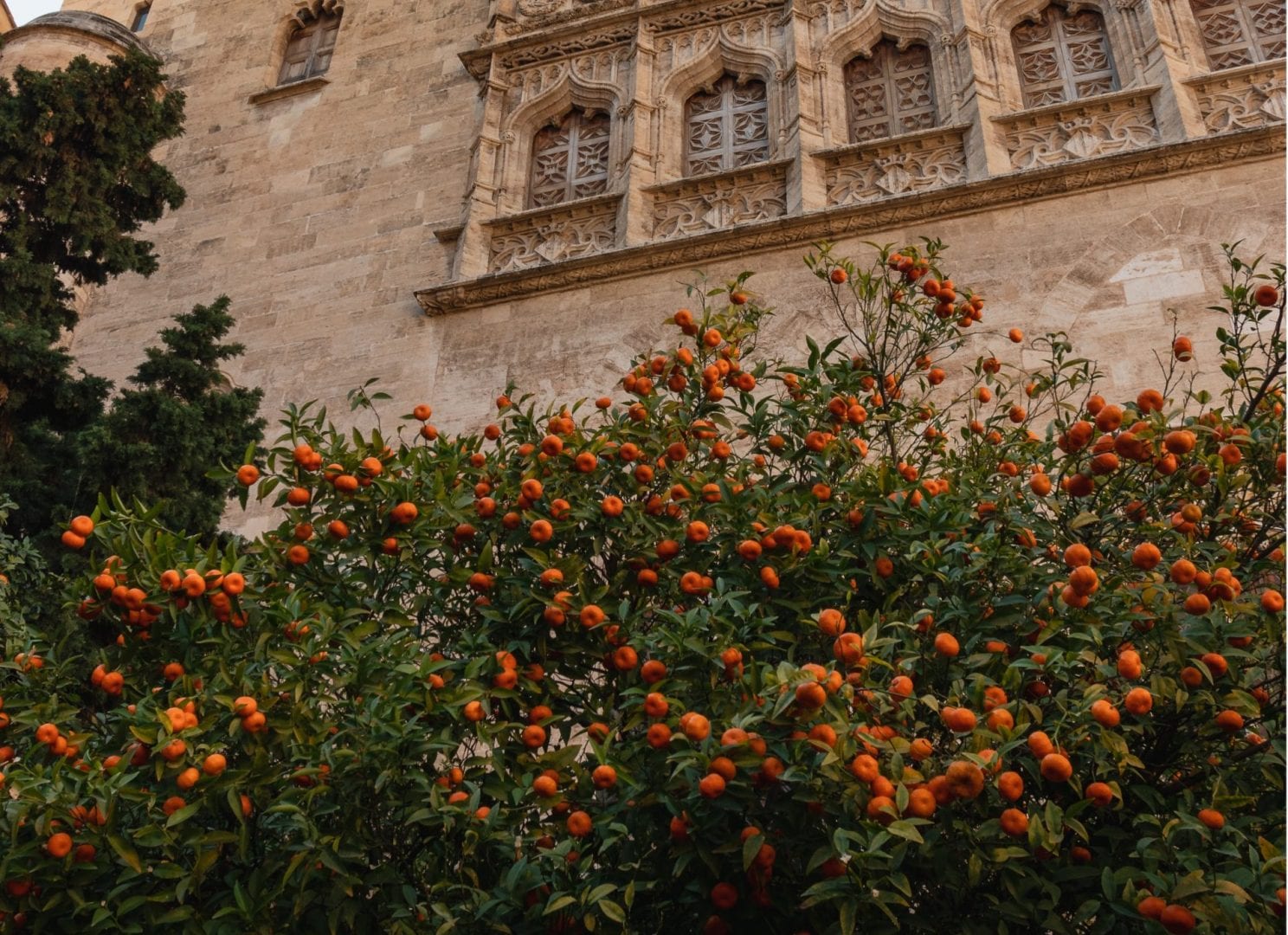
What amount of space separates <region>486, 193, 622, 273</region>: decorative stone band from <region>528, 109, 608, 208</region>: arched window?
0.23m

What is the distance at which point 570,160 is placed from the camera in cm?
1070

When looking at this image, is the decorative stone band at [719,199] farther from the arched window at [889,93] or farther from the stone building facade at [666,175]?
the arched window at [889,93]

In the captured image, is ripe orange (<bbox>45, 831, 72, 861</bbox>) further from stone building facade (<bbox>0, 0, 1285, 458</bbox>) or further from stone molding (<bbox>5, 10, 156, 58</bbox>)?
stone molding (<bbox>5, 10, 156, 58</bbox>)

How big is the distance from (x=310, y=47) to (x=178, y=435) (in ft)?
26.5

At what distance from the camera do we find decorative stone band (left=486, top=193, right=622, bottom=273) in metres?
9.75

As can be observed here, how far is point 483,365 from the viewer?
9266 mm

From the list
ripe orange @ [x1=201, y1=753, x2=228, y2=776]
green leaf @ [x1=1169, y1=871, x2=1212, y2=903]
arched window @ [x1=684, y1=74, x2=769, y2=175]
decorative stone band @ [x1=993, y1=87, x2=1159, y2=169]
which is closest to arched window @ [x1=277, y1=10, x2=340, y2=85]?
arched window @ [x1=684, y1=74, x2=769, y2=175]

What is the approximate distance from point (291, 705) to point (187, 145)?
10.6m

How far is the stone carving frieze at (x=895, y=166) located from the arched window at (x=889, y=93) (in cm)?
27

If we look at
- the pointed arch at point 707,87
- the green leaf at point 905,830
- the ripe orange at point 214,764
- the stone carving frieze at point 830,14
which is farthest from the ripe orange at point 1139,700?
the stone carving frieze at point 830,14

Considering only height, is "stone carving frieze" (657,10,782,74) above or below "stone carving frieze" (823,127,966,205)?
above

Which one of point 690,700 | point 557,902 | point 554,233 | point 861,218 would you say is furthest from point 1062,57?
point 557,902

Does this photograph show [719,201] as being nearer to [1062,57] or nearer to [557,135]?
[557,135]

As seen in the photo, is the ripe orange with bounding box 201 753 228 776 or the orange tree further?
the ripe orange with bounding box 201 753 228 776
